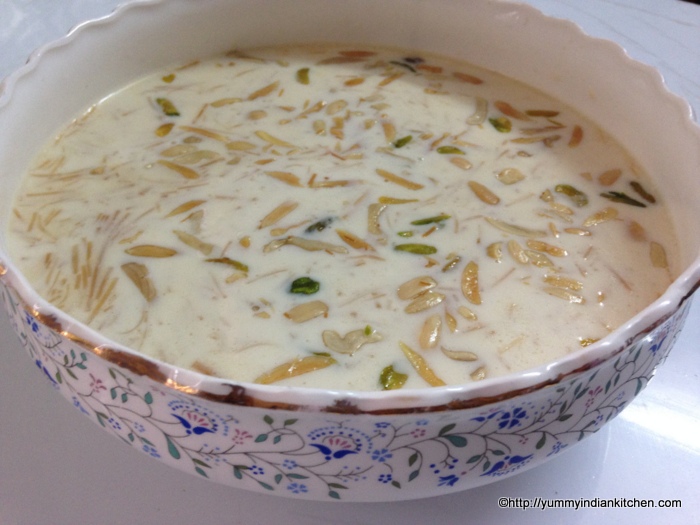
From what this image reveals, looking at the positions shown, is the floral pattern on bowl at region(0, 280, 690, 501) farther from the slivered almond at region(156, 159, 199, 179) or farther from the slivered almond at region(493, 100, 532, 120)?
the slivered almond at region(493, 100, 532, 120)

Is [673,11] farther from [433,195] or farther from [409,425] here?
[409,425]

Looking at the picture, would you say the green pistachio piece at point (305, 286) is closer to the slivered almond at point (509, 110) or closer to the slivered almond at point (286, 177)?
the slivered almond at point (286, 177)

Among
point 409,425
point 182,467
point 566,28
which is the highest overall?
point 566,28

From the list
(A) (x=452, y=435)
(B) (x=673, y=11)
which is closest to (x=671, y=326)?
(A) (x=452, y=435)

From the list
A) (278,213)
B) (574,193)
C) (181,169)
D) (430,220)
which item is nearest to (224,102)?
(181,169)

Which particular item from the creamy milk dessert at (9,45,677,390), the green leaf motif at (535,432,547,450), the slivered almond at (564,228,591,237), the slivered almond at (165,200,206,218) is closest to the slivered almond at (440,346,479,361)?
the creamy milk dessert at (9,45,677,390)

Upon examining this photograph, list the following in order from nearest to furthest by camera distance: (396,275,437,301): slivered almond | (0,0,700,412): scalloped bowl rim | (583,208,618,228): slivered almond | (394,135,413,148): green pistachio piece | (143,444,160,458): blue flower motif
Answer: (0,0,700,412): scalloped bowl rim < (143,444,160,458): blue flower motif < (396,275,437,301): slivered almond < (583,208,618,228): slivered almond < (394,135,413,148): green pistachio piece

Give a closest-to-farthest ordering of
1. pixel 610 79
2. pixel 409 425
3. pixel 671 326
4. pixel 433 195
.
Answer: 1. pixel 409 425
2. pixel 671 326
3. pixel 433 195
4. pixel 610 79

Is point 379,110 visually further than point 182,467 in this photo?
Yes

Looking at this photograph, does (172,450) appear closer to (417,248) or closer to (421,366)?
(421,366)
